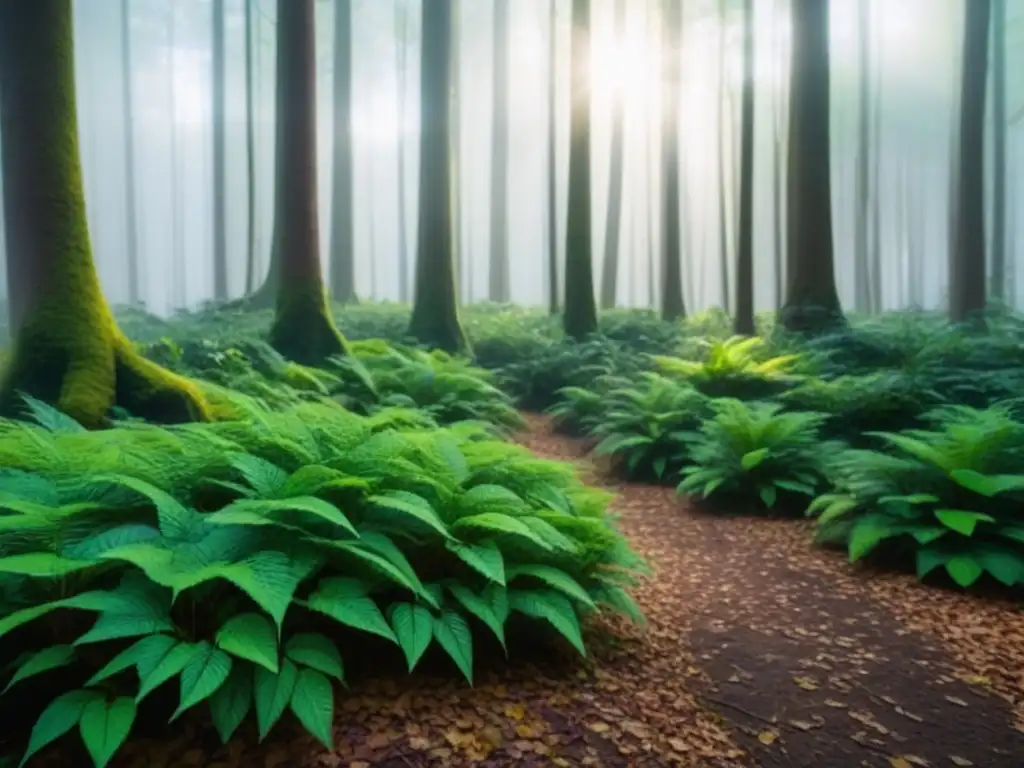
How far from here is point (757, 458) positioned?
22.6ft

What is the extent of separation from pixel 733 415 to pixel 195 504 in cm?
542

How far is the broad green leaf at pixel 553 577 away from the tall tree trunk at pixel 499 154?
24.8m

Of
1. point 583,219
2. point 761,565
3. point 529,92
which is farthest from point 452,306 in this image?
point 529,92

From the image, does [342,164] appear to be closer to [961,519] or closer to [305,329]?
[305,329]

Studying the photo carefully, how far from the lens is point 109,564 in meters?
3.07

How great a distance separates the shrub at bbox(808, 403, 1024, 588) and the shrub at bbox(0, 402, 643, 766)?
7.82ft

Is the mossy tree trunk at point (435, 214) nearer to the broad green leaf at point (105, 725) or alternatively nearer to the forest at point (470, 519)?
the forest at point (470, 519)

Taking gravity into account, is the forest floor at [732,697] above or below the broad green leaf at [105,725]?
below

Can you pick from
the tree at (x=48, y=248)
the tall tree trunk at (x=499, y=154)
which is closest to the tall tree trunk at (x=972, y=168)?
the tree at (x=48, y=248)

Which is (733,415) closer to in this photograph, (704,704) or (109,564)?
(704,704)

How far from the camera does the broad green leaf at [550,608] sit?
343 cm

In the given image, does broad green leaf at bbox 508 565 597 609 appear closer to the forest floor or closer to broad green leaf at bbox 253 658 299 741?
the forest floor

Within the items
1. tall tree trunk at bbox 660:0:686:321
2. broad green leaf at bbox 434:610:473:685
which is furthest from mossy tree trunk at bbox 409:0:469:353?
broad green leaf at bbox 434:610:473:685

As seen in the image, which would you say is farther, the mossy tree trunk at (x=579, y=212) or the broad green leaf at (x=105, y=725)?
the mossy tree trunk at (x=579, y=212)
